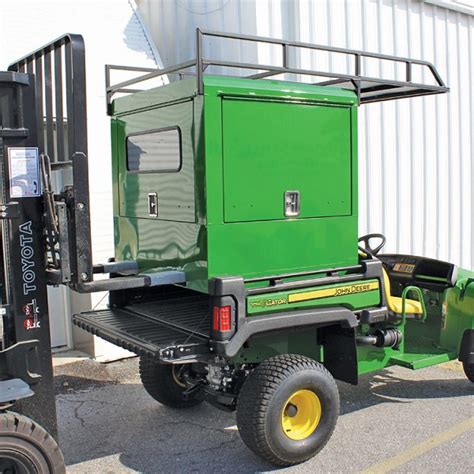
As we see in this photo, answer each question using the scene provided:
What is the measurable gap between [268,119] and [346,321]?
1.53 m

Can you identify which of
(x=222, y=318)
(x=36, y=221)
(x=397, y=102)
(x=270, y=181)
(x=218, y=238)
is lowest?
(x=222, y=318)

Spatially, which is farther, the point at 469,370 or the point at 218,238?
the point at 469,370

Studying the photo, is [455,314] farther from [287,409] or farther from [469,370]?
[287,409]

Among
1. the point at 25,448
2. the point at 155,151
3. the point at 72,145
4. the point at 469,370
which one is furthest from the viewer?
the point at 469,370

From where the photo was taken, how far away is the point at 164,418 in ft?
18.4

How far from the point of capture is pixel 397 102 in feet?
28.3

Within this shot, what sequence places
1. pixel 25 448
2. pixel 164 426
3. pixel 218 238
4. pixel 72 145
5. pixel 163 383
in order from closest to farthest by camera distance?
pixel 25 448 → pixel 72 145 → pixel 218 238 → pixel 164 426 → pixel 163 383

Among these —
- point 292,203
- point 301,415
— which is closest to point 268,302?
point 292,203

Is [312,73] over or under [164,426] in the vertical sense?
over

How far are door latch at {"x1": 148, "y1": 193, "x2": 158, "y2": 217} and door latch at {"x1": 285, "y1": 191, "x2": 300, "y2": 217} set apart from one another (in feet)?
3.19

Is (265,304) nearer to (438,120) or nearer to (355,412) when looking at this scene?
(355,412)

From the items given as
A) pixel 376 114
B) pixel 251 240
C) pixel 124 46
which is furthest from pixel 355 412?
pixel 124 46

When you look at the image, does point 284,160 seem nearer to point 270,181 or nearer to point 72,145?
point 270,181

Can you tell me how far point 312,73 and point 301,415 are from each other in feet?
7.94
